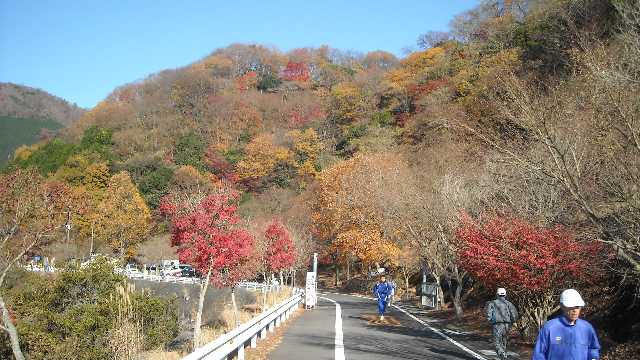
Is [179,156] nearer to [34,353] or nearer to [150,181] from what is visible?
[150,181]

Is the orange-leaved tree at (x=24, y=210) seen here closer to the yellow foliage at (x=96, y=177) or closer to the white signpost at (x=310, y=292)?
the white signpost at (x=310, y=292)

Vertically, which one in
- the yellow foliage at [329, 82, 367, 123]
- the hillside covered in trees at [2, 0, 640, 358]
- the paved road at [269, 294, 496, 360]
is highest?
the yellow foliage at [329, 82, 367, 123]

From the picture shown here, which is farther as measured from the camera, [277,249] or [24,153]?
[24,153]

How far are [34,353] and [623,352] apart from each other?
1508cm

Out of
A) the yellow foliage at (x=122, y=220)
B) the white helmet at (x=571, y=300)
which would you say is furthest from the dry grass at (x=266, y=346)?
the yellow foliage at (x=122, y=220)

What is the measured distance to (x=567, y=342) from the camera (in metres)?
5.73

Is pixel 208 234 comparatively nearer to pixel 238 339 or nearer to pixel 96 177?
pixel 238 339

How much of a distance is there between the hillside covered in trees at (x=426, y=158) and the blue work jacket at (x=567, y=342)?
443 centimetres

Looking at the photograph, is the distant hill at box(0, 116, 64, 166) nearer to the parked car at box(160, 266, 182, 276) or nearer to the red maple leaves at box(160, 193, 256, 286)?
the parked car at box(160, 266, 182, 276)

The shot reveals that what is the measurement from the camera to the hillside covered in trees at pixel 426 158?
12977 mm

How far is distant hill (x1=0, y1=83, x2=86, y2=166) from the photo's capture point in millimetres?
109250

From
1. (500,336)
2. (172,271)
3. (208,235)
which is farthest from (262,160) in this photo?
(500,336)

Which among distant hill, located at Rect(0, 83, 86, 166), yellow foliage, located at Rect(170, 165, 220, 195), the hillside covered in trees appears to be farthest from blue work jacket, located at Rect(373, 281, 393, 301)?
distant hill, located at Rect(0, 83, 86, 166)

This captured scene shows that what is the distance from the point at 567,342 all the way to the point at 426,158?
3958 centimetres
